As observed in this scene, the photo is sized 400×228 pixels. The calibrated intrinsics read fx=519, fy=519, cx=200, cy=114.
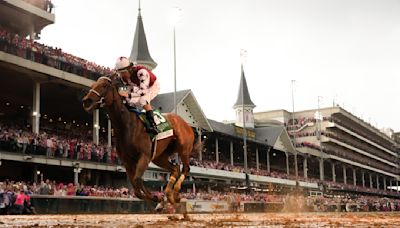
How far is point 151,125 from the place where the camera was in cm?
979

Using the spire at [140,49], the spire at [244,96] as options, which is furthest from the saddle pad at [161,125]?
the spire at [244,96]

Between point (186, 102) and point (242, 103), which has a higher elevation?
point (242, 103)

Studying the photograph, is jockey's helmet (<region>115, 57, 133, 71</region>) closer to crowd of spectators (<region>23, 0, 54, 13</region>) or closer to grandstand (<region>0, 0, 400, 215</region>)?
grandstand (<region>0, 0, 400, 215</region>)

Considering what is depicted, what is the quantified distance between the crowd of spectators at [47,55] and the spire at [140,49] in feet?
79.1

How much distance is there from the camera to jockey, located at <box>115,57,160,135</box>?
9.80 metres

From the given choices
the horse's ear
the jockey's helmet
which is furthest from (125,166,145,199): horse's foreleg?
the jockey's helmet

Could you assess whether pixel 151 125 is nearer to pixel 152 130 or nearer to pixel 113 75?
pixel 152 130

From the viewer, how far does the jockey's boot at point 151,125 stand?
9.69m

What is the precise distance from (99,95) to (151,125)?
4.10ft

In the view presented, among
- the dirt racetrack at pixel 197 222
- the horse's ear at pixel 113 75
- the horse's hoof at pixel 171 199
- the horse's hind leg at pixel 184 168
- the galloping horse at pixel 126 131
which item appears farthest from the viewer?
the horse's hind leg at pixel 184 168

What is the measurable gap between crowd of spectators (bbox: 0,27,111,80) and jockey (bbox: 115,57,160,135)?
22.1 metres

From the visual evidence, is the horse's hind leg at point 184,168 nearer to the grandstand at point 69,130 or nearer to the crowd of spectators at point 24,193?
the crowd of spectators at point 24,193

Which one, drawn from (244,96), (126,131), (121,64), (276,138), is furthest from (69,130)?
(244,96)

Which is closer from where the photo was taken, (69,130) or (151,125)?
(151,125)
